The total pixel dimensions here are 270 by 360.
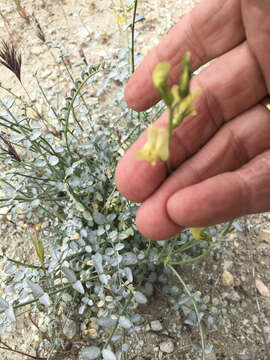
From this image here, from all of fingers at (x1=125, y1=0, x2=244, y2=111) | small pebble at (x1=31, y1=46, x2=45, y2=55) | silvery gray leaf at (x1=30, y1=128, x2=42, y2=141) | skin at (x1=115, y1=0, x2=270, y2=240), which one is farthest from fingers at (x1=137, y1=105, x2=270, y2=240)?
small pebble at (x1=31, y1=46, x2=45, y2=55)

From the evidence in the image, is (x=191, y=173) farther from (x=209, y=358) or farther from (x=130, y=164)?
(x=209, y=358)

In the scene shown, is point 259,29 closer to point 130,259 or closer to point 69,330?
point 130,259

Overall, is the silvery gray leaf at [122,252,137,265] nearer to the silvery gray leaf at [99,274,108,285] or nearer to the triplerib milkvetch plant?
the silvery gray leaf at [99,274,108,285]

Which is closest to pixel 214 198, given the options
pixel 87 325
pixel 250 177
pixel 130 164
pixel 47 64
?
pixel 250 177

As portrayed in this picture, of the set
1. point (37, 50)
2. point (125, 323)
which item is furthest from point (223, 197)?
point (37, 50)

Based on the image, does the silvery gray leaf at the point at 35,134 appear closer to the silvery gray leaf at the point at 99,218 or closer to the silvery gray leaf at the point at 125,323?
the silvery gray leaf at the point at 99,218

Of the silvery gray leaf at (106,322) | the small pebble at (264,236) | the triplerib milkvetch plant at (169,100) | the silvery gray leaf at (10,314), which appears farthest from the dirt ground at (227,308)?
the triplerib milkvetch plant at (169,100)
